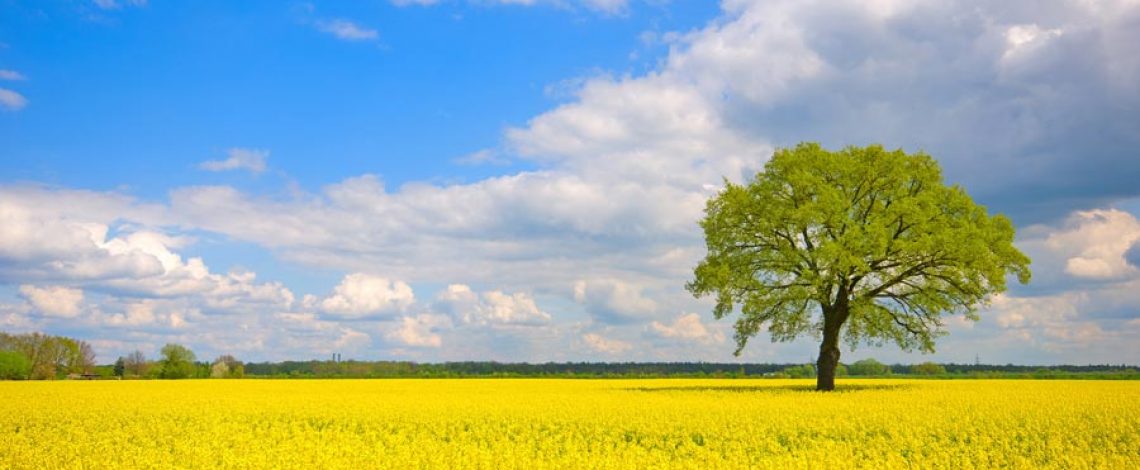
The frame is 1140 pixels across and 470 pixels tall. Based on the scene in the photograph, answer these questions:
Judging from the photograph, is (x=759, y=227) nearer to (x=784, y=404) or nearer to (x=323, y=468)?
(x=784, y=404)

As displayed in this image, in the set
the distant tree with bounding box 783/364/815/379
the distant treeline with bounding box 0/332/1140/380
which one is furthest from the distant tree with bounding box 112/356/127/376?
the distant tree with bounding box 783/364/815/379

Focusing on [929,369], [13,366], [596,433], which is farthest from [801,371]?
[13,366]

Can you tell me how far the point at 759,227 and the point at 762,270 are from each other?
1.92 metres

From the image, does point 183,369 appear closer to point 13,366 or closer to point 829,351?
point 13,366

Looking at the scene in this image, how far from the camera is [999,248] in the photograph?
34.6 m

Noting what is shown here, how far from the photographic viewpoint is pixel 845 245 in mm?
33594

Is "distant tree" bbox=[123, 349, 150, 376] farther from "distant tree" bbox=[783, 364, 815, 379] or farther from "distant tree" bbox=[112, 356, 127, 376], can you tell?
"distant tree" bbox=[783, 364, 815, 379]

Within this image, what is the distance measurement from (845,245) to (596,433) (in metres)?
18.2

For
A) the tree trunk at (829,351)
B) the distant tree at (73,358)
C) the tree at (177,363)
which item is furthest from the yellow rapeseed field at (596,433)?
the distant tree at (73,358)

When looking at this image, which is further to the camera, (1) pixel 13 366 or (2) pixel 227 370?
(2) pixel 227 370

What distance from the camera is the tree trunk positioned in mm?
35969

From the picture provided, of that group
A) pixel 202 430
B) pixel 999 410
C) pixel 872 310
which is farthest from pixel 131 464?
pixel 872 310

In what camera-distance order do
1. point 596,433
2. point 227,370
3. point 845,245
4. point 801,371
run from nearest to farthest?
1. point 596,433
2. point 845,245
3. point 801,371
4. point 227,370

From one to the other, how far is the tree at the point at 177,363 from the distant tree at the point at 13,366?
14.8 metres
